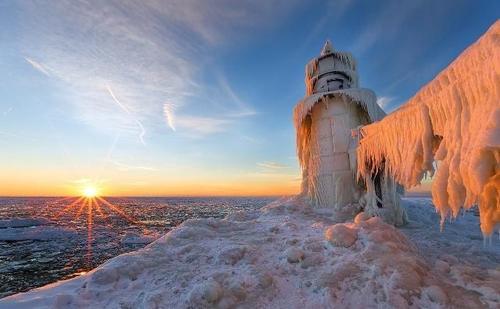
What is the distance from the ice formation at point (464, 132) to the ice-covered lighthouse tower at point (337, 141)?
7401 millimetres

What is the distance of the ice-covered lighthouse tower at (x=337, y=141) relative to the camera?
1365 centimetres

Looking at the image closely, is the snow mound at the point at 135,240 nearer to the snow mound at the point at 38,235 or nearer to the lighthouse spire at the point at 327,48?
the snow mound at the point at 38,235

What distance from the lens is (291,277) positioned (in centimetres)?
574

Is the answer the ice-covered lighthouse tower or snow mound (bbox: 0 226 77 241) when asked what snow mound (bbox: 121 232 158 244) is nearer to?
snow mound (bbox: 0 226 77 241)

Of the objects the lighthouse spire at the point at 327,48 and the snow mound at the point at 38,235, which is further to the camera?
the snow mound at the point at 38,235

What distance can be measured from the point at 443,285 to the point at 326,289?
2.19 m

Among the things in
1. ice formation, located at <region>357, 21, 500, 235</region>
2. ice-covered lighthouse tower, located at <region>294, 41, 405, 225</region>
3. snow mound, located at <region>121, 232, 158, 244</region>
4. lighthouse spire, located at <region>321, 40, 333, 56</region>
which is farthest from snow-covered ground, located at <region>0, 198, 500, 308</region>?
lighthouse spire, located at <region>321, 40, 333, 56</region>

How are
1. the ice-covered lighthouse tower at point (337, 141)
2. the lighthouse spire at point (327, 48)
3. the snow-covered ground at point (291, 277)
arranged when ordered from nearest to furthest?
1. the snow-covered ground at point (291, 277)
2. the ice-covered lighthouse tower at point (337, 141)
3. the lighthouse spire at point (327, 48)

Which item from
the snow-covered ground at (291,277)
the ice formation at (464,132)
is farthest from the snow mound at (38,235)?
the ice formation at (464,132)

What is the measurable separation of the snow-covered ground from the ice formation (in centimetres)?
152

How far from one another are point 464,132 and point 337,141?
1120 cm

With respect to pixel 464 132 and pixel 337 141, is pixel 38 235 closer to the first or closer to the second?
pixel 337 141

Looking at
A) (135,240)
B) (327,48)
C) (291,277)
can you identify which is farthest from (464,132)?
(135,240)

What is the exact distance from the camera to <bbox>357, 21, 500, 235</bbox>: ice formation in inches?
142
